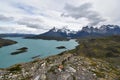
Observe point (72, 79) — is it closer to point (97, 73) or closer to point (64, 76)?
point (64, 76)

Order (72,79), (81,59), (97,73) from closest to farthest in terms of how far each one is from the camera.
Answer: (72,79)
(97,73)
(81,59)

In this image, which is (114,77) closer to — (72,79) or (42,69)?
(72,79)

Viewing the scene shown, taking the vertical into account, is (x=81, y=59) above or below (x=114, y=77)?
above

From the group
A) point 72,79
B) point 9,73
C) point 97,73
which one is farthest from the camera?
point 9,73

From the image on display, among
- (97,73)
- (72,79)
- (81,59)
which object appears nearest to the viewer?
(72,79)

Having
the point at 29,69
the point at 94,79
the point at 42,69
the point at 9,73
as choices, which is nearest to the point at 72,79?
the point at 94,79

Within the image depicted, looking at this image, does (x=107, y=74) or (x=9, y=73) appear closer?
(x=107, y=74)

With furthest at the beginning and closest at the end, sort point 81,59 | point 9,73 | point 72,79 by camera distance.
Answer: point 81,59 < point 9,73 < point 72,79

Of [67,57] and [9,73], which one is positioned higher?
[67,57]

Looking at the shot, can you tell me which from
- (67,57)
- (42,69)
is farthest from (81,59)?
(42,69)
